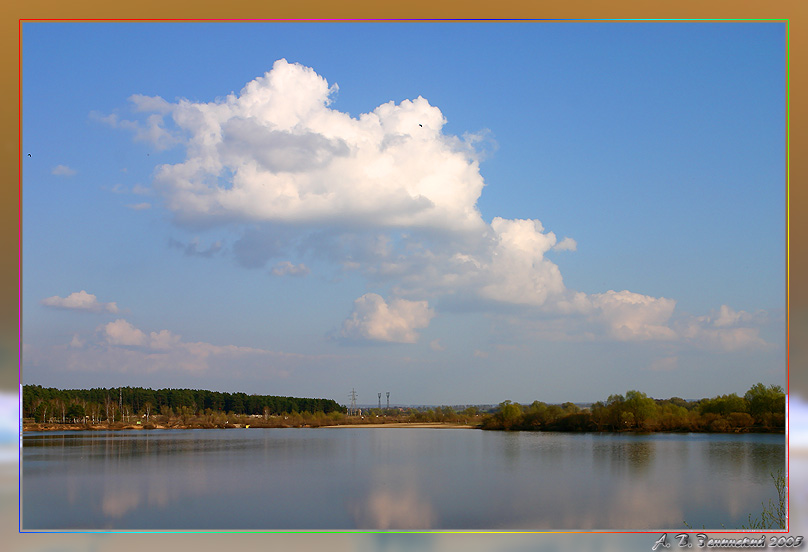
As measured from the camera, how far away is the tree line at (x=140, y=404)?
30.6 m

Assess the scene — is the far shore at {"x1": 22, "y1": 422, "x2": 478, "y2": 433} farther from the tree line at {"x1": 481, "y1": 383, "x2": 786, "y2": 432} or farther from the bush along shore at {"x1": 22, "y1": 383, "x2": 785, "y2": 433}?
the tree line at {"x1": 481, "y1": 383, "x2": 786, "y2": 432}

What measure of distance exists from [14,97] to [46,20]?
121 centimetres

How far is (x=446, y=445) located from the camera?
27016 mm

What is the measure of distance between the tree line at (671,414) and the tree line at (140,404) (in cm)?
1419

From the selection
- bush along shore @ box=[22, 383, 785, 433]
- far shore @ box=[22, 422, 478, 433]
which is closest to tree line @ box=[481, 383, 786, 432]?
bush along shore @ box=[22, 383, 785, 433]

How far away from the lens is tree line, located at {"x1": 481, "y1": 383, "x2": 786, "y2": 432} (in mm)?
25219

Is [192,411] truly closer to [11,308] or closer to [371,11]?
[11,308]

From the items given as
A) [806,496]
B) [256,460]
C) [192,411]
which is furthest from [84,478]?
[192,411]

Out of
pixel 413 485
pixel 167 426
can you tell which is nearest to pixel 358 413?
pixel 167 426

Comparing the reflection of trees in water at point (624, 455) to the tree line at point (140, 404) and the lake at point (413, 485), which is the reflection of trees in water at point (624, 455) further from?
the tree line at point (140, 404)

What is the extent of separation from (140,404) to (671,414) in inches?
1024

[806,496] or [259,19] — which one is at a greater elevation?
[259,19]

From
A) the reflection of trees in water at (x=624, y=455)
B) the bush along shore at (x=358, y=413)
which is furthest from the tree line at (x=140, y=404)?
the reflection of trees in water at (x=624, y=455)

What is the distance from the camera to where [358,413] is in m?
41.3
